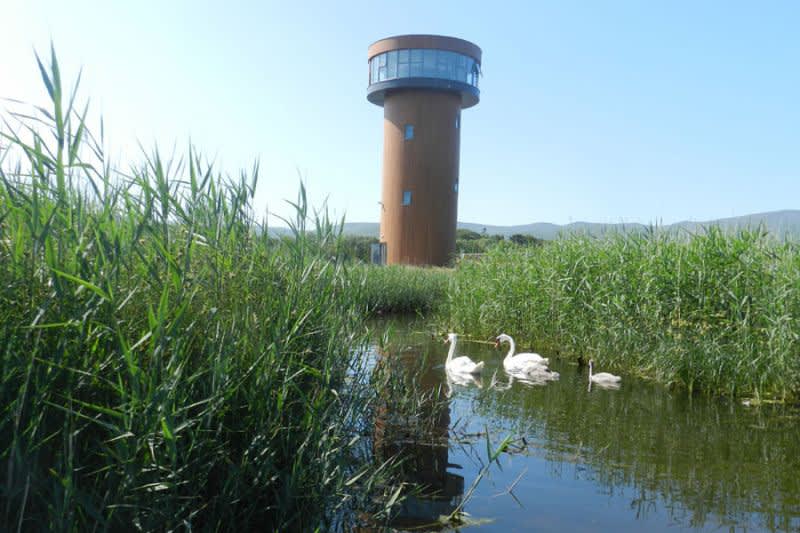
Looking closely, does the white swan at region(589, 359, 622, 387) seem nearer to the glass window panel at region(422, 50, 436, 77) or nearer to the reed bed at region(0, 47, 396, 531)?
the reed bed at region(0, 47, 396, 531)

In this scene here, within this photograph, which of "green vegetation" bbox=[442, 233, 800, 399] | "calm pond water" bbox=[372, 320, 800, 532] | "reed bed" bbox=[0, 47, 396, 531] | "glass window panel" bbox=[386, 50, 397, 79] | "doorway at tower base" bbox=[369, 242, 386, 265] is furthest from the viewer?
"doorway at tower base" bbox=[369, 242, 386, 265]

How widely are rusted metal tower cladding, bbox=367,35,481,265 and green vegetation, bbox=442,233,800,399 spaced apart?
1234 cm

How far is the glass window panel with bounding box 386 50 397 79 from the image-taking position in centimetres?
2245

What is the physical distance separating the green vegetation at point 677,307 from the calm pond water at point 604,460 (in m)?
0.41

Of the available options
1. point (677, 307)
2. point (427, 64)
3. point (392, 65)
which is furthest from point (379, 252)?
point (677, 307)

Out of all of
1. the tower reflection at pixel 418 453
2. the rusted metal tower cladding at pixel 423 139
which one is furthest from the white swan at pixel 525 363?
the rusted metal tower cladding at pixel 423 139

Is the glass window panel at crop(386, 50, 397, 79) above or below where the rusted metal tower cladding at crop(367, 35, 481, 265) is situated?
above

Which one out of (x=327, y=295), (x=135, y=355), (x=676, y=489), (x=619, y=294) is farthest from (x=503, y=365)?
(x=135, y=355)

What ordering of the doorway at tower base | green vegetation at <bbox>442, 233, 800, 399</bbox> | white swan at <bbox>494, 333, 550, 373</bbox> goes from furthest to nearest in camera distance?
the doorway at tower base < white swan at <bbox>494, 333, 550, 373</bbox> < green vegetation at <bbox>442, 233, 800, 399</bbox>

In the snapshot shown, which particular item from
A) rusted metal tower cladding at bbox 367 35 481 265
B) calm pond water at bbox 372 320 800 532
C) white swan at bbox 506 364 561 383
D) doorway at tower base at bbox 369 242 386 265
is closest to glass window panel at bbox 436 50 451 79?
rusted metal tower cladding at bbox 367 35 481 265

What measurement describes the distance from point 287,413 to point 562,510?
6.20 feet

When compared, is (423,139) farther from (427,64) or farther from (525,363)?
(525,363)

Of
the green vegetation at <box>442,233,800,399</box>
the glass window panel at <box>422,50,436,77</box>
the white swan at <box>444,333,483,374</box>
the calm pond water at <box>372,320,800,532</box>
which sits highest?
the glass window panel at <box>422,50,436,77</box>

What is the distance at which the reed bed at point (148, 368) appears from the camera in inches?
84.7
